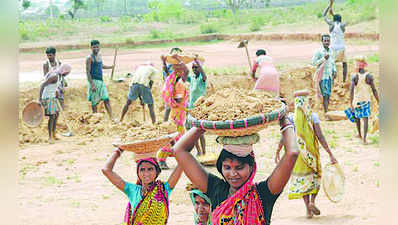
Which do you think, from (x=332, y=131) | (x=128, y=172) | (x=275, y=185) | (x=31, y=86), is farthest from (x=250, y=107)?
(x=31, y=86)

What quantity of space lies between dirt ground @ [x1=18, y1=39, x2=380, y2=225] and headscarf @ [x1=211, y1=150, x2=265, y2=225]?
3.38 m

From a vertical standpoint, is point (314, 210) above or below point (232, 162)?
below

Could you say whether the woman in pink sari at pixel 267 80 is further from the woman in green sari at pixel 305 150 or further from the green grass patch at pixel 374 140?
the woman in green sari at pixel 305 150

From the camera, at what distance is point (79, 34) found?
35.3 m

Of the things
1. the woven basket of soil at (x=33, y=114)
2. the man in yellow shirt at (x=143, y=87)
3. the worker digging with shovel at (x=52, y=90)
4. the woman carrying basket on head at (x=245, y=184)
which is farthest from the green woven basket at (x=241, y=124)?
the woven basket of soil at (x=33, y=114)

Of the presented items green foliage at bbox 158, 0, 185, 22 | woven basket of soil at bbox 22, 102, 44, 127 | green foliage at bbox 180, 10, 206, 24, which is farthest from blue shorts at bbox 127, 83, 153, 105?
green foliage at bbox 158, 0, 185, 22

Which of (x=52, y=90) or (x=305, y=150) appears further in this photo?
(x=52, y=90)

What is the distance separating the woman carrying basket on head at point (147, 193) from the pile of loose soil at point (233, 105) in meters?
0.81

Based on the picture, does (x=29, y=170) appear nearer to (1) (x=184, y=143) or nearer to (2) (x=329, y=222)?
(2) (x=329, y=222)

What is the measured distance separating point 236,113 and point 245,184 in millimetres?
434

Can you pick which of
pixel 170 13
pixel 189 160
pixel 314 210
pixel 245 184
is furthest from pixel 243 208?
pixel 170 13

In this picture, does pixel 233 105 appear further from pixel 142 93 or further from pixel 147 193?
pixel 142 93

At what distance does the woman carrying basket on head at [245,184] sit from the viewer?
312cm

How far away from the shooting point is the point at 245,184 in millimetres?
3191
